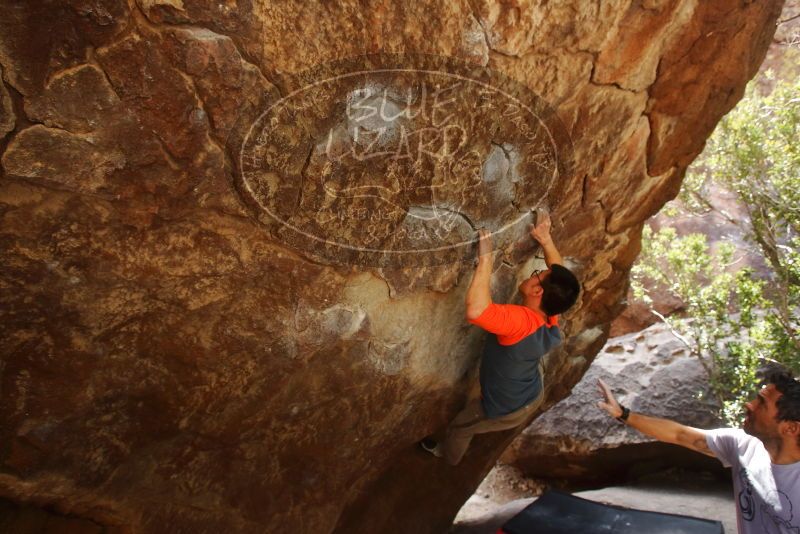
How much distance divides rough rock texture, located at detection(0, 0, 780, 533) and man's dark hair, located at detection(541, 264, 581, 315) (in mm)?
215

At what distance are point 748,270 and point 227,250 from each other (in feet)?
15.2

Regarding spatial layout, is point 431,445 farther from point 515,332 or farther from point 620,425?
point 620,425

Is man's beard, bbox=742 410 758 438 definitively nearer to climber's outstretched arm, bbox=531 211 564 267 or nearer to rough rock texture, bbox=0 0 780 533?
climber's outstretched arm, bbox=531 211 564 267

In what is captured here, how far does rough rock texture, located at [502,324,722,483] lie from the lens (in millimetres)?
5172

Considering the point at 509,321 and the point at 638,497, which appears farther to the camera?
the point at 638,497

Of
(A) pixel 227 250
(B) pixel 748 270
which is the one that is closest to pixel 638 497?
(B) pixel 748 270

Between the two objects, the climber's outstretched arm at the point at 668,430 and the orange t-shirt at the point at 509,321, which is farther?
the climber's outstretched arm at the point at 668,430

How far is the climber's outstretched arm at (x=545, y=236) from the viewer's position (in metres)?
2.52

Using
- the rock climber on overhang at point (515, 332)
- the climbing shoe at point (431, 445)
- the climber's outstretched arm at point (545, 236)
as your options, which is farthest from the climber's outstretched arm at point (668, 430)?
the climbing shoe at point (431, 445)

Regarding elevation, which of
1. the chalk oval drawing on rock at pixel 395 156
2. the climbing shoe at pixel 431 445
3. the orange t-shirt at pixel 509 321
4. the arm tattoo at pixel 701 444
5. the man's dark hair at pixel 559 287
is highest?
the chalk oval drawing on rock at pixel 395 156

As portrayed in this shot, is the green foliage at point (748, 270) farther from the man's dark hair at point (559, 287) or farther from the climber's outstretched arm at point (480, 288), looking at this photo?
the climber's outstretched arm at point (480, 288)

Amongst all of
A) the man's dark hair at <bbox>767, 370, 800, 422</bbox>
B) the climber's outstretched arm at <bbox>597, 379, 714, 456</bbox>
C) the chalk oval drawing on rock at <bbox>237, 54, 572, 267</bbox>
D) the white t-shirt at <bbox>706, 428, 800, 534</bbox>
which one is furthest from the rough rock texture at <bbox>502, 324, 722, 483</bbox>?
the chalk oval drawing on rock at <bbox>237, 54, 572, 267</bbox>

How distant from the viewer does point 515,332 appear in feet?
7.76

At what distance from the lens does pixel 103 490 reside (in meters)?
1.88
